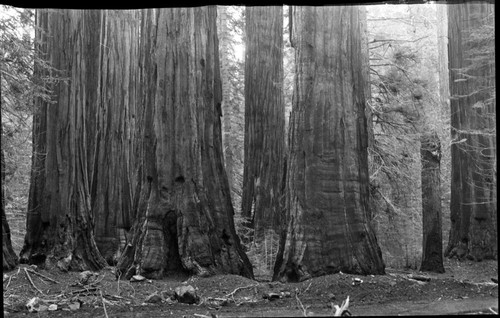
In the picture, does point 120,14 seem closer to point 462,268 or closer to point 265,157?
point 265,157

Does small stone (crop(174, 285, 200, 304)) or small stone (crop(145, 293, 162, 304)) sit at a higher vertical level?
small stone (crop(174, 285, 200, 304))

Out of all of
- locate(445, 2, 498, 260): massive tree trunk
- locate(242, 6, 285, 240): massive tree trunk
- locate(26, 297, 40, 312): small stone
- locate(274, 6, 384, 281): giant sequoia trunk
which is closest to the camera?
locate(26, 297, 40, 312): small stone

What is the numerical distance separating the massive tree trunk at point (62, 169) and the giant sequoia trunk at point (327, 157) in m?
2.88

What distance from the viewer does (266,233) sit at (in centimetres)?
938

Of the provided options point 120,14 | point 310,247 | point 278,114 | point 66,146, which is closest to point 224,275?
point 310,247

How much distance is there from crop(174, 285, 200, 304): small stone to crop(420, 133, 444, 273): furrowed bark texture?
437cm

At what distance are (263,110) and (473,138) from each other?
3.96 m

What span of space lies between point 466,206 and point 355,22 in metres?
5.15

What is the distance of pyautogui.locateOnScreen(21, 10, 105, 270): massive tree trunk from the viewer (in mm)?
6219

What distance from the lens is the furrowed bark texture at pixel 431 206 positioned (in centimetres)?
723

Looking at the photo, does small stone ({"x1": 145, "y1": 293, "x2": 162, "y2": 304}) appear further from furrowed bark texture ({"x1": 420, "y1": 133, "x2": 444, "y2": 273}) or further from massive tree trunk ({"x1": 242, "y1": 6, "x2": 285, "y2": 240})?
massive tree trunk ({"x1": 242, "y1": 6, "x2": 285, "y2": 240})

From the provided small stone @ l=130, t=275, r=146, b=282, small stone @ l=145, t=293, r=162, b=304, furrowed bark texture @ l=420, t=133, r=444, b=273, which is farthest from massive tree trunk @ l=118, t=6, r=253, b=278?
furrowed bark texture @ l=420, t=133, r=444, b=273

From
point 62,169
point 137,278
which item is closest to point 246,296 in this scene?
point 137,278

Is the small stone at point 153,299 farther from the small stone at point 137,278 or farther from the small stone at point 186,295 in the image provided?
the small stone at point 137,278
